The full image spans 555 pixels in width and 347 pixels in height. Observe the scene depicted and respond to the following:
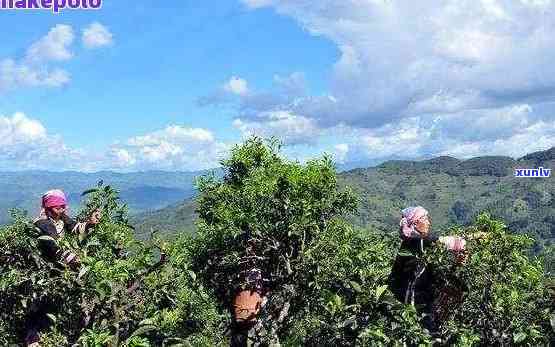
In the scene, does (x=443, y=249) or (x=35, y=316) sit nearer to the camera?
(x=443, y=249)

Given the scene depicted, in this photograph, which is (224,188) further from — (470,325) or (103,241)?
(470,325)

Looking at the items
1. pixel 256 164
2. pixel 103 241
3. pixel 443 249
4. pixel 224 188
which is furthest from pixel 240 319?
pixel 256 164

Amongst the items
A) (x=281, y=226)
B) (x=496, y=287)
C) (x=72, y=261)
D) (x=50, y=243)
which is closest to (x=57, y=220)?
(x=50, y=243)

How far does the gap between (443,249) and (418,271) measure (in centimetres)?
63

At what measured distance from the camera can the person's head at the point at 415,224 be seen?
12956 millimetres

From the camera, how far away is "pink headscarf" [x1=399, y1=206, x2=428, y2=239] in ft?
42.5

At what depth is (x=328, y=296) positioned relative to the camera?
934 centimetres

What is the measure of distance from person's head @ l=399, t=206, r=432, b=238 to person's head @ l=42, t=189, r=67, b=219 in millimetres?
8100

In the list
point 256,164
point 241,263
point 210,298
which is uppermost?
point 256,164

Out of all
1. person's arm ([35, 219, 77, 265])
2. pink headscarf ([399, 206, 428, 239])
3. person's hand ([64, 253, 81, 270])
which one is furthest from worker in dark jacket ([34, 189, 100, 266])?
pink headscarf ([399, 206, 428, 239])

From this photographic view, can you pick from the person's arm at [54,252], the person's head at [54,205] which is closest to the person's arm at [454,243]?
the person's arm at [54,252]

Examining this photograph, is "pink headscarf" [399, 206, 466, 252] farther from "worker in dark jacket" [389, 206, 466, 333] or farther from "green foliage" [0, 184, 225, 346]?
"green foliage" [0, 184, 225, 346]

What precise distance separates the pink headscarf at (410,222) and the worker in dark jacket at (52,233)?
280 inches

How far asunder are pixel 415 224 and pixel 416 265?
1471 millimetres
